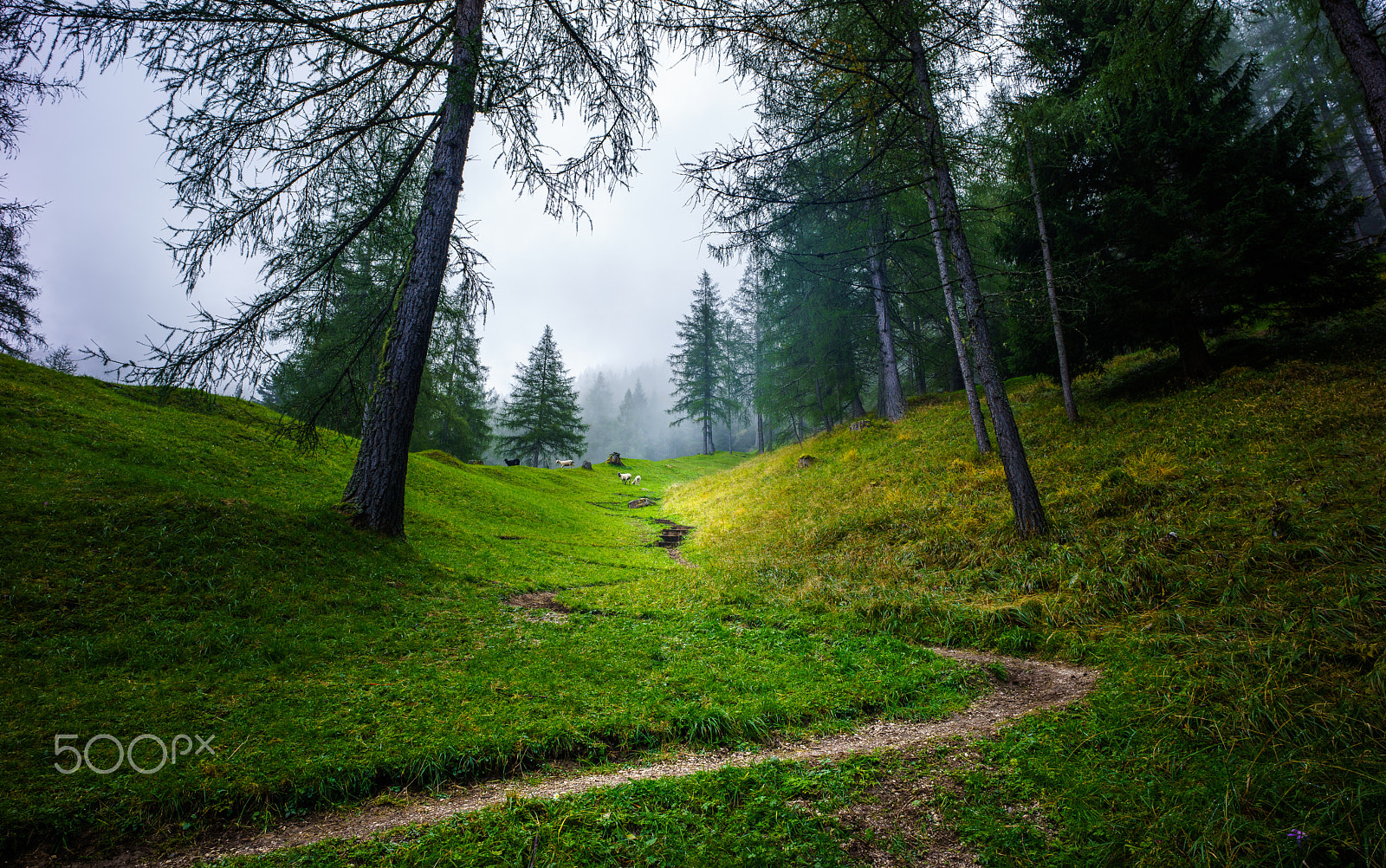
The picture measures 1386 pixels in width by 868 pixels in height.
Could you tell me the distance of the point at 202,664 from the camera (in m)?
3.40

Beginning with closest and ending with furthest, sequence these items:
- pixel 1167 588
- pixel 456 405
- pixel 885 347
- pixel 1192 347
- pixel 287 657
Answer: pixel 287 657 → pixel 1167 588 → pixel 1192 347 → pixel 885 347 → pixel 456 405

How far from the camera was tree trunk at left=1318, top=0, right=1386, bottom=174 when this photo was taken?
14.7ft

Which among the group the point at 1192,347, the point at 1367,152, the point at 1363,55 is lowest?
the point at 1192,347

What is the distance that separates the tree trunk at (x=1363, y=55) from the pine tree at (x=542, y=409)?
36351 mm

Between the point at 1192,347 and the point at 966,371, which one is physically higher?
the point at 966,371

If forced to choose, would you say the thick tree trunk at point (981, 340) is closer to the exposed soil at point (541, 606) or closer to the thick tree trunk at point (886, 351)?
the exposed soil at point (541, 606)

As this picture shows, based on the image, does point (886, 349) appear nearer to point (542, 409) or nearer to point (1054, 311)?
point (1054, 311)

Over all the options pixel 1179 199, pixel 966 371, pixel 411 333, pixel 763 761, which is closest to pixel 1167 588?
pixel 763 761

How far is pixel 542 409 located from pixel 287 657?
35.0 metres

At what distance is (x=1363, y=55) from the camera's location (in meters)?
4.52

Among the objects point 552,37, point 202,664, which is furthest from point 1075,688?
point 552,37

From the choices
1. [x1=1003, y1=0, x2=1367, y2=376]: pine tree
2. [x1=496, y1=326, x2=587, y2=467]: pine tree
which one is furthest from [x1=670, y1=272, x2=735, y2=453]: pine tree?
[x1=1003, y1=0, x2=1367, y2=376]: pine tree

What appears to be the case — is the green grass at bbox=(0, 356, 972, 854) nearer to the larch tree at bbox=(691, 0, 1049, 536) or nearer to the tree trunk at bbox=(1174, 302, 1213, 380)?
the larch tree at bbox=(691, 0, 1049, 536)

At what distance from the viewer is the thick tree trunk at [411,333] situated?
6.85 m
